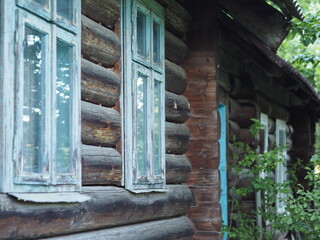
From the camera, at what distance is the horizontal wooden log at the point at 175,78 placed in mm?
6500

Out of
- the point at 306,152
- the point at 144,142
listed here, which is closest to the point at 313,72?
the point at 306,152

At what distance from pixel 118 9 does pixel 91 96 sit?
3.16ft

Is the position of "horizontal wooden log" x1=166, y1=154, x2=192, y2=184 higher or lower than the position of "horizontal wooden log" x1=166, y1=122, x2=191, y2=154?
lower

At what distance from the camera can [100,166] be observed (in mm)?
4828

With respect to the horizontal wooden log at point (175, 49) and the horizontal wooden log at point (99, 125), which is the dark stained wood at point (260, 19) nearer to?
the horizontal wooden log at point (175, 49)

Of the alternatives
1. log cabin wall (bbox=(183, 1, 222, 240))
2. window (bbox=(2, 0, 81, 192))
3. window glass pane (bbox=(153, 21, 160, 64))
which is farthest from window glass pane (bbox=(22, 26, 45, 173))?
log cabin wall (bbox=(183, 1, 222, 240))

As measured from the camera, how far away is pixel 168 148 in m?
6.40

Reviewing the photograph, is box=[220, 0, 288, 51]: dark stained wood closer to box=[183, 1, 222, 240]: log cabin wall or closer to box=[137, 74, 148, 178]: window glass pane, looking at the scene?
box=[183, 1, 222, 240]: log cabin wall

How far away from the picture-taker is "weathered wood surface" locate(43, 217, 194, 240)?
468cm

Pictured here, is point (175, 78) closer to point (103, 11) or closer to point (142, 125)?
point (142, 125)

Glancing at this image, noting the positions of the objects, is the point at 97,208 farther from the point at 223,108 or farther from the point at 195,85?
the point at 223,108

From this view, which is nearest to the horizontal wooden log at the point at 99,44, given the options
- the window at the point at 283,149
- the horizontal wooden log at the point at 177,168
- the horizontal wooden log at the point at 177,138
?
the horizontal wooden log at the point at 177,138

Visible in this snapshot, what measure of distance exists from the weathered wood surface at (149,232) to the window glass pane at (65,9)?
148 centimetres

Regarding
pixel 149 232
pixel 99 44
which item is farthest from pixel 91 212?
pixel 99 44
